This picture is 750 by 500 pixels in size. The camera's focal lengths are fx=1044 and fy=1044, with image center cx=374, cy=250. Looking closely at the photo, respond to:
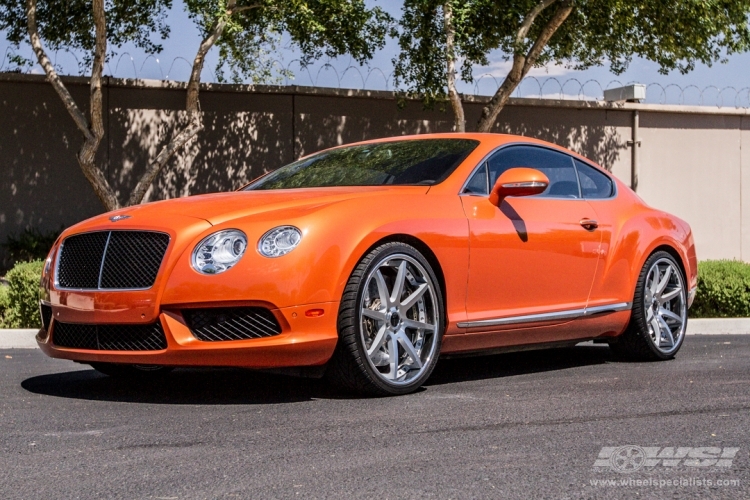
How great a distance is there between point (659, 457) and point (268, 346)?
6.49 ft

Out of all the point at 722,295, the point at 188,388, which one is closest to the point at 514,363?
the point at 188,388

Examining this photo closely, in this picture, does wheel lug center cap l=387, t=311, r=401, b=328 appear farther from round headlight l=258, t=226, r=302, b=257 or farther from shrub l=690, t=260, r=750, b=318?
shrub l=690, t=260, r=750, b=318

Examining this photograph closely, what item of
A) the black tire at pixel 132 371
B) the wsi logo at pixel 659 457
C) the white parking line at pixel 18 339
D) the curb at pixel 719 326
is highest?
the wsi logo at pixel 659 457

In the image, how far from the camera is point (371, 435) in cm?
444

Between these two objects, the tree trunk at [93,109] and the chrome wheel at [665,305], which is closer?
the chrome wheel at [665,305]

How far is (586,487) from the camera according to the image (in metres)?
3.54

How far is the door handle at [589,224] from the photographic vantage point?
682cm

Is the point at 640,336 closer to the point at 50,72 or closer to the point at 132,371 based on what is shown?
the point at 132,371

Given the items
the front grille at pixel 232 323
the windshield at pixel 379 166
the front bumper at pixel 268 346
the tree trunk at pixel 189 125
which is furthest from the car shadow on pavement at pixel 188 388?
the tree trunk at pixel 189 125

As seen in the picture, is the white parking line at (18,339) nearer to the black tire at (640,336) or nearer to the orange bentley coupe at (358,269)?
the orange bentley coupe at (358,269)

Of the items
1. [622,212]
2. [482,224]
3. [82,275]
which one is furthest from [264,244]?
[622,212]

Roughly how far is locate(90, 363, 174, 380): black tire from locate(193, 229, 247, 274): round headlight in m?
1.41

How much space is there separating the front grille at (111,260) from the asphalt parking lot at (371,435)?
63cm

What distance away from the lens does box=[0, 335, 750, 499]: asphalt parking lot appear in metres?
3.59
